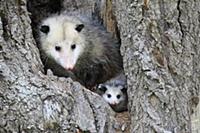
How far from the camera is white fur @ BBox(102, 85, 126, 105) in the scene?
11.0 ft

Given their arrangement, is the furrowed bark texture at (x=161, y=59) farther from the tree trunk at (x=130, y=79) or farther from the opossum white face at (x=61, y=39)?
the opossum white face at (x=61, y=39)

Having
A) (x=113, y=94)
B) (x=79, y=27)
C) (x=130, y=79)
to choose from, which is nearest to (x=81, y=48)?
(x=79, y=27)

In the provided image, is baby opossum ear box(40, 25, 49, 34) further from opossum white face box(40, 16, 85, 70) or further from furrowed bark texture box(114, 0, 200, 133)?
furrowed bark texture box(114, 0, 200, 133)

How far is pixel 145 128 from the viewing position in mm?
2582

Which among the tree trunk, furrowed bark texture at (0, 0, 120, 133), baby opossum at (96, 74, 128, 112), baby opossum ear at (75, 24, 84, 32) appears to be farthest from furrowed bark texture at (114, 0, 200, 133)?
baby opossum ear at (75, 24, 84, 32)

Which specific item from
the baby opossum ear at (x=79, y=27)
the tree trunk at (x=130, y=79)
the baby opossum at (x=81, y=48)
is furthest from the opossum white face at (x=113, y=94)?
the tree trunk at (x=130, y=79)

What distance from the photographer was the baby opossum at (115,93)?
3.34 m

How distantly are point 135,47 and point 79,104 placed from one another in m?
0.42

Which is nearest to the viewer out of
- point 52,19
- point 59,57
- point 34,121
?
point 34,121

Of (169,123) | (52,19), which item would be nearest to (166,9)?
(169,123)

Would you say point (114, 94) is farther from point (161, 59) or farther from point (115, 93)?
point (161, 59)

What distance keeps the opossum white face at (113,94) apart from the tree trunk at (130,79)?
2.16 feet

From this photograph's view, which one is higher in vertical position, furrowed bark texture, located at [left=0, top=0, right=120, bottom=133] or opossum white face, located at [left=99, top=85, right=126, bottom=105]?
furrowed bark texture, located at [left=0, top=0, right=120, bottom=133]

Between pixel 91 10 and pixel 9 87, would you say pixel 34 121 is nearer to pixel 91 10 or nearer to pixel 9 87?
pixel 9 87
